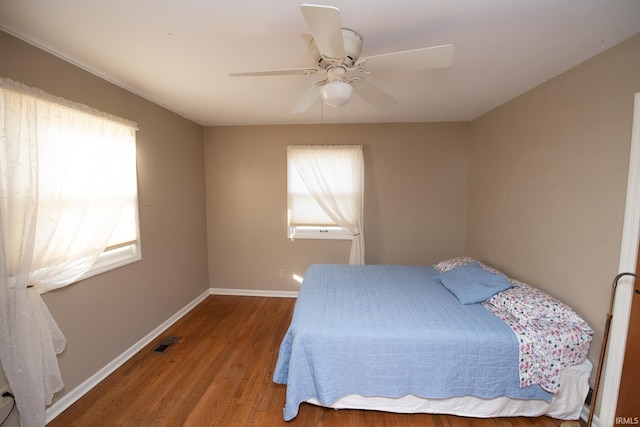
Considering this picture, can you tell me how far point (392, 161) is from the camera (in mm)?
3393

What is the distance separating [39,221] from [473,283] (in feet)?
10.3

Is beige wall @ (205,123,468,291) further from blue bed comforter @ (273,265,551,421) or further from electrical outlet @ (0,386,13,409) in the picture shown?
electrical outlet @ (0,386,13,409)

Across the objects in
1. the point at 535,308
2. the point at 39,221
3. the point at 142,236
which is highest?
the point at 39,221

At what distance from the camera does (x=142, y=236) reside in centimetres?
244

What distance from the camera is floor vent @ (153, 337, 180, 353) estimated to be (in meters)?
2.39

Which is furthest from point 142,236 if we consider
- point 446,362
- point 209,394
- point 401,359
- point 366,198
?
point 446,362

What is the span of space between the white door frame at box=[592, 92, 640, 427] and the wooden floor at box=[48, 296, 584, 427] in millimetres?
351

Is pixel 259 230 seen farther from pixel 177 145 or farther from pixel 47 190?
pixel 47 190

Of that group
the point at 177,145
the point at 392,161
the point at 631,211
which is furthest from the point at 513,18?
the point at 177,145

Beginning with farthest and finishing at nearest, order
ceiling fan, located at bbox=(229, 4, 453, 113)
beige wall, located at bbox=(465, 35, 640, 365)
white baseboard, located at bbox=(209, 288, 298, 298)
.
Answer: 1. white baseboard, located at bbox=(209, 288, 298, 298)
2. beige wall, located at bbox=(465, 35, 640, 365)
3. ceiling fan, located at bbox=(229, 4, 453, 113)

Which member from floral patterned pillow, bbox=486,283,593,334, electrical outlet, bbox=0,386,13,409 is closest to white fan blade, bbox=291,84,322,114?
floral patterned pillow, bbox=486,283,593,334

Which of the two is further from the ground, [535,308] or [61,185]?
[61,185]

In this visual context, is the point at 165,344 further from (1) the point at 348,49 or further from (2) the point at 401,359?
(1) the point at 348,49

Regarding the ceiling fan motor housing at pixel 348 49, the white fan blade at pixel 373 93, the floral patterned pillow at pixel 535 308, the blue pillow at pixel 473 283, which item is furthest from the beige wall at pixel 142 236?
the floral patterned pillow at pixel 535 308
